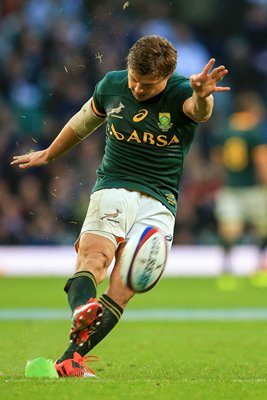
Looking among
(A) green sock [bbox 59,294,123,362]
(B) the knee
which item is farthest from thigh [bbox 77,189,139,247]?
(A) green sock [bbox 59,294,123,362]

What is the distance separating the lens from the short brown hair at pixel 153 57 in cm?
558

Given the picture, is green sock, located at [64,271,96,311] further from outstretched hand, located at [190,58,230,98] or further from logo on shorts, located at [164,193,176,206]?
outstretched hand, located at [190,58,230,98]

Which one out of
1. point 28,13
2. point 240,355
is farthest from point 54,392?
point 28,13

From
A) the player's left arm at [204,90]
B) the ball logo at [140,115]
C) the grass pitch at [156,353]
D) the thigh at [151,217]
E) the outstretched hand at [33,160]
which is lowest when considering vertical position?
the grass pitch at [156,353]

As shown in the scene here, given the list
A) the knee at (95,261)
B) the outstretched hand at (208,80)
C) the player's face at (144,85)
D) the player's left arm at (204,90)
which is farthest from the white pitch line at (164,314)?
the outstretched hand at (208,80)

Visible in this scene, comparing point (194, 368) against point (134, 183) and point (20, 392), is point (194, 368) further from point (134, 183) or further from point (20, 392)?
point (20, 392)

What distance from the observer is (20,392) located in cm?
484

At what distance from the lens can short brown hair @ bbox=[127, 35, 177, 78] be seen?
5.58m

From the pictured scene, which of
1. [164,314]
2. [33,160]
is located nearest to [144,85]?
[33,160]

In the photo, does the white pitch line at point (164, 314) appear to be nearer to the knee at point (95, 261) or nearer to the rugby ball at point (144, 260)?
the knee at point (95, 261)

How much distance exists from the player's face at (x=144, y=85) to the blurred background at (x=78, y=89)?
804cm

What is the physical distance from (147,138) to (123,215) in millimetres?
479

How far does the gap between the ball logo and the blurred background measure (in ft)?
26.2

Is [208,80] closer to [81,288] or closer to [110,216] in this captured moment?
[110,216]
